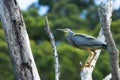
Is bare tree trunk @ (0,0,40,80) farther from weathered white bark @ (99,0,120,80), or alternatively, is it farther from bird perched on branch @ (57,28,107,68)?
weathered white bark @ (99,0,120,80)

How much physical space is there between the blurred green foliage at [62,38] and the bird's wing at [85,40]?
8.68 metres

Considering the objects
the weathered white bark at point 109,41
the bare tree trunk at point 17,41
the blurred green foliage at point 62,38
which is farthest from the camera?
the blurred green foliage at point 62,38

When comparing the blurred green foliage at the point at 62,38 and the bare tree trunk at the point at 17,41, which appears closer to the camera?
the bare tree trunk at the point at 17,41

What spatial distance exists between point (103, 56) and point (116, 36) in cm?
152

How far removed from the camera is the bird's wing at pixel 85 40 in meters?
5.88

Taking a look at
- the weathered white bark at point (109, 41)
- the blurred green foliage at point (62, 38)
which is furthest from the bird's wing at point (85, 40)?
the blurred green foliage at point (62, 38)

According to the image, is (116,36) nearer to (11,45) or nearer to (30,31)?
(30,31)

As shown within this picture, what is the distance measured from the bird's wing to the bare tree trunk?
0.83m

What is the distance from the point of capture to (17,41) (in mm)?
5270

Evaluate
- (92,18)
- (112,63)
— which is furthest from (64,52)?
(112,63)

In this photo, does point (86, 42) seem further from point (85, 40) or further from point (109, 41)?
point (109, 41)

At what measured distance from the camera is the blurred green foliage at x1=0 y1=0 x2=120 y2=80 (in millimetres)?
19672

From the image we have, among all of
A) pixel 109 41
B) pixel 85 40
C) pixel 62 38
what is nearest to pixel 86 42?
pixel 85 40

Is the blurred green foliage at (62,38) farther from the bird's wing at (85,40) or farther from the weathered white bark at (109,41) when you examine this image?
the weathered white bark at (109,41)
